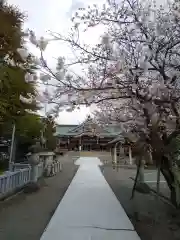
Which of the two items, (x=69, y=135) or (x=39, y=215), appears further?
(x=69, y=135)

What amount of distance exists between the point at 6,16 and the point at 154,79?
7.24 meters

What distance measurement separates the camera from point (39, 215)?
7.06 m

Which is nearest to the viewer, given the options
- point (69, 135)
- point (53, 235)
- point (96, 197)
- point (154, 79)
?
point (53, 235)

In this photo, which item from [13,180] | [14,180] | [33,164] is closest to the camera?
[13,180]

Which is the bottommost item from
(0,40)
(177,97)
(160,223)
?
(160,223)

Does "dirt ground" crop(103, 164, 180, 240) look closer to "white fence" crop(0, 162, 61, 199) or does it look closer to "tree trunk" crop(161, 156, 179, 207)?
"tree trunk" crop(161, 156, 179, 207)

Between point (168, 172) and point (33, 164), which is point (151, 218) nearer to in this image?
point (168, 172)

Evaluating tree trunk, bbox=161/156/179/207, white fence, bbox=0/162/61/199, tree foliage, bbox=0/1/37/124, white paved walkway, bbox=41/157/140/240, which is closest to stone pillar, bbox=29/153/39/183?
white fence, bbox=0/162/61/199

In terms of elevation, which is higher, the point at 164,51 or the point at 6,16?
the point at 6,16

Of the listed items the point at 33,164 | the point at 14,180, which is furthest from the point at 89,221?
the point at 33,164

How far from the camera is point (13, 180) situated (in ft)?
33.3

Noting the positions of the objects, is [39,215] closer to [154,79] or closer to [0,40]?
[154,79]

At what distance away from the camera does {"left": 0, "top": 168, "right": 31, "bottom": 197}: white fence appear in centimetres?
893

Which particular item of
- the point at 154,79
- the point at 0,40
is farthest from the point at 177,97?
the point at 0,40
